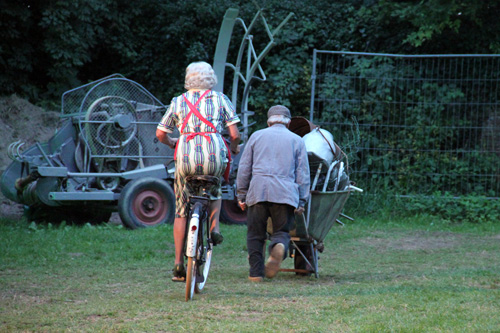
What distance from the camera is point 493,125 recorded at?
11594 mm

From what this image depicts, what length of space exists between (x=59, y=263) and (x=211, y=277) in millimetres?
1664

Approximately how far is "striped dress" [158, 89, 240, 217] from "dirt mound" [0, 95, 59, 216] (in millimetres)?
9318

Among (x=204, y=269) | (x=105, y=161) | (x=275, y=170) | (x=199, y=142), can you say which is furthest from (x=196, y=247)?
(x=105, y=161)

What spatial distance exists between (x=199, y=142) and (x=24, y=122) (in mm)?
10391

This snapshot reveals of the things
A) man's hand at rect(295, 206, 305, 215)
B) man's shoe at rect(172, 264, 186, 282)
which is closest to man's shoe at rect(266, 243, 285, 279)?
man's hand at rect(295, 206, 305, 215)

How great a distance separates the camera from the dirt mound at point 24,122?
14141 millimetres

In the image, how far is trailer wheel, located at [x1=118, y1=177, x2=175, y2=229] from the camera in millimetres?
9570

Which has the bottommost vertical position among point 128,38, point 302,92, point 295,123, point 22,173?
point 22,173

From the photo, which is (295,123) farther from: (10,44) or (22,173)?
(10,44)

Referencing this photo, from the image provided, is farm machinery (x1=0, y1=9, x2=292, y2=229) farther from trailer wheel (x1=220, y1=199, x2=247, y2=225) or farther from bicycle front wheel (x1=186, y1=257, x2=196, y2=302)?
bicycle front wheel (x1=186, y1=257, x2=196, y2=302)

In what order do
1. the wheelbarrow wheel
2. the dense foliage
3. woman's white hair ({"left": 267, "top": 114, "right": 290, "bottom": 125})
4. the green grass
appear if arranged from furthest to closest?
the dense foliage → the wheelbarrow wheel → woman's white hair ({"left": 267, "top": 114, "right": 290, "bottom": 125}) → the green grass

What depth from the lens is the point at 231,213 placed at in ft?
36.0

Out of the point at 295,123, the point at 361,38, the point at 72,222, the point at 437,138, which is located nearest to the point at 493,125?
the point at 437,138

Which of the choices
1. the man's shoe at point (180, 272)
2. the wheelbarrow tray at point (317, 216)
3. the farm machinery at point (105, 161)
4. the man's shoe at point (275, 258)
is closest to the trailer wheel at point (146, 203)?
the farm machinery at point (105, 161)
